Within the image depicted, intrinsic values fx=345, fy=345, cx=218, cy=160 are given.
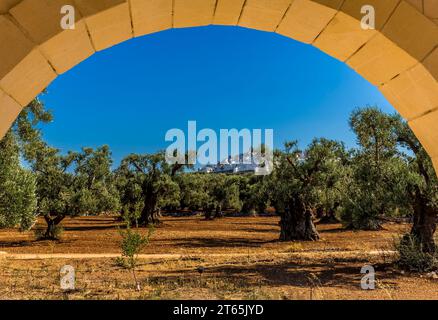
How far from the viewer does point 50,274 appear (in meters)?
10.5

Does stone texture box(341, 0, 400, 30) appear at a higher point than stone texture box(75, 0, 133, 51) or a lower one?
higher

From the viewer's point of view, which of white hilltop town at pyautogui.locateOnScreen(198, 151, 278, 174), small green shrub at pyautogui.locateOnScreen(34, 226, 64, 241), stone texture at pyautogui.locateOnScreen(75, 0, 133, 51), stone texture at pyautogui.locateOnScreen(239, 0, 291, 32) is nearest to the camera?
stone texture at pyautogui.locateOnScreen(75, 0, 133, 51)

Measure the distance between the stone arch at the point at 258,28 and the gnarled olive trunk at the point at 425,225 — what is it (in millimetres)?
10088

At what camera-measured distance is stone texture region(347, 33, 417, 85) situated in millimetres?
2291

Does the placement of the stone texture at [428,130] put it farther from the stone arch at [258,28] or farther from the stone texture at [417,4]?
the stone texture at [417,4]

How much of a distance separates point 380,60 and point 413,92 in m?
0.32

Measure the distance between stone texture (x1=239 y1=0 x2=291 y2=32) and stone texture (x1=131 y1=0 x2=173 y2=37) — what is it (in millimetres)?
539

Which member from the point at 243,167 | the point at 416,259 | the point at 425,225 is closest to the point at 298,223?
the point at 425,225

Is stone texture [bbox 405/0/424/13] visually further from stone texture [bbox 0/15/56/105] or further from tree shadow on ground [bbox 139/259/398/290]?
tree shadow on ground [bbox 139/259/398/290]

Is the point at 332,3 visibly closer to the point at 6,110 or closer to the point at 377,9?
the point at 377,9

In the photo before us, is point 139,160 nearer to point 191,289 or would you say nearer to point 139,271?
point 139,271

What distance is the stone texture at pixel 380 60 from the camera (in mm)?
2291

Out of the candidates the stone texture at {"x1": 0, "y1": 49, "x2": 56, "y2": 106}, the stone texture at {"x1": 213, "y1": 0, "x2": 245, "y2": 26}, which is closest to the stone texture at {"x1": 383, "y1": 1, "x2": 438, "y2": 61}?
the stone texture at {"x1": 213, "y1": 0, "x2": 245, "y2": 26}

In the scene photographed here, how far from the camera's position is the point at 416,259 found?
34.1 feet
